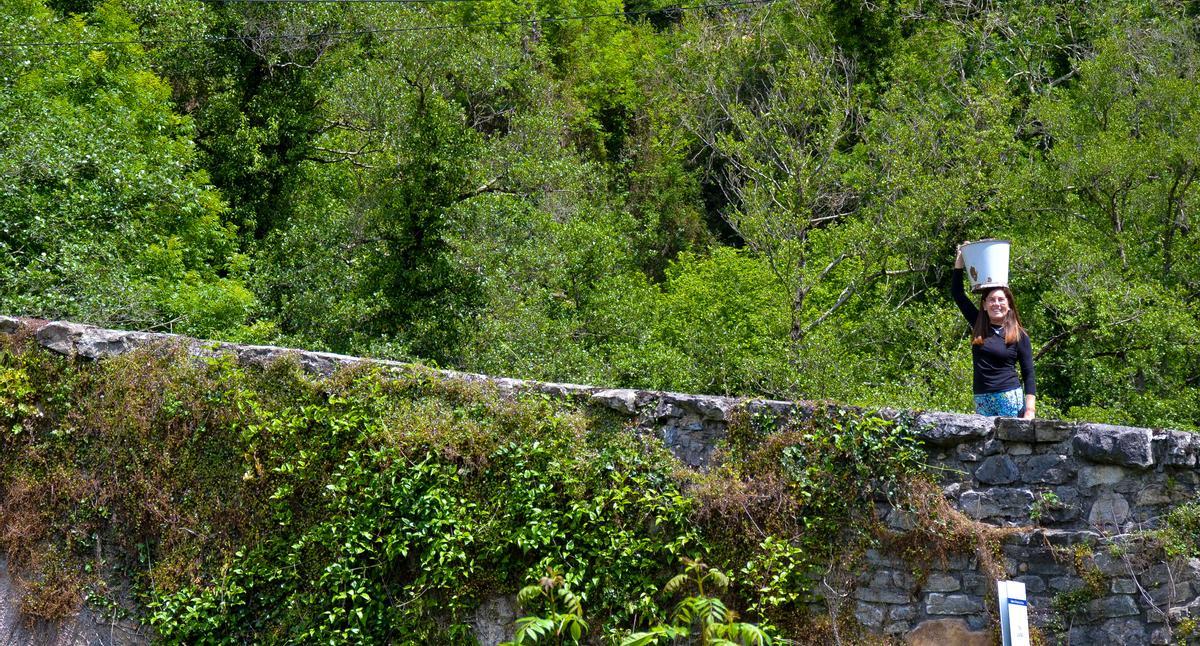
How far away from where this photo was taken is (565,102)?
25.6m

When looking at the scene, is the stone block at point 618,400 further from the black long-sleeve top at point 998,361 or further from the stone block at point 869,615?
the black long-sleeve top at point 998,361

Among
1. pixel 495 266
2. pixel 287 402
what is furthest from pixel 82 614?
pixel 495 266

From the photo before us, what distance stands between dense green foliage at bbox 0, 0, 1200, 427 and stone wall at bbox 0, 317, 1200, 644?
5.41m

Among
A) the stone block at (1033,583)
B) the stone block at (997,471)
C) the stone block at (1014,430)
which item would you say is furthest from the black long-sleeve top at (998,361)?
the stone block at (1033,583)

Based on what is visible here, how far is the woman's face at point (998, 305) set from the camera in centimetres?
585

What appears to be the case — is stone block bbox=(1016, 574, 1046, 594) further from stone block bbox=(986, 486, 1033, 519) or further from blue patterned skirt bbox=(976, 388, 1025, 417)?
blue patterned skirt bbox=(976, 388, 1025, 417)

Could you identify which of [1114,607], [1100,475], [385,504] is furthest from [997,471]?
[385,504]

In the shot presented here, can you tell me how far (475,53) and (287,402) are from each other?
9.71m

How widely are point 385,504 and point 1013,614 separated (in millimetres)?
3361

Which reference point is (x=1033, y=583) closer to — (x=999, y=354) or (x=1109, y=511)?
(x=1109, y=511)

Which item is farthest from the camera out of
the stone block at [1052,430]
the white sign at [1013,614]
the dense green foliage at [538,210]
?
the dense green foliage at [538,210]

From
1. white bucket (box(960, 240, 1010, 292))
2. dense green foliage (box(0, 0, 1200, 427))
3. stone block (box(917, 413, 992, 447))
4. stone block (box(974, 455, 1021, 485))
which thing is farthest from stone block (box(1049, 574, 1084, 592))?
dense green foliage (box(0, 0, 1200, 427))

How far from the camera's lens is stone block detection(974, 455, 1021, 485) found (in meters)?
5.45

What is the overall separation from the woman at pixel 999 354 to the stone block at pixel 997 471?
399 mm
